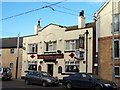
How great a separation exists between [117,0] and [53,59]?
11297mm

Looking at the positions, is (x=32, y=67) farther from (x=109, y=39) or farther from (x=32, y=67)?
(x=109, y=39)

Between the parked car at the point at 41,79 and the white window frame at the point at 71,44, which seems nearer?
the parked car at the point at 41,79

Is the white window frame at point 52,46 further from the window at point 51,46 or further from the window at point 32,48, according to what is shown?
the window at point 32,48

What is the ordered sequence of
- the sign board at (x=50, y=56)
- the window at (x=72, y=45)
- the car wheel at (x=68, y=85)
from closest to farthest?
the car wheel at (x=68, y=85) < the window at (x=72, y=45) < the sign board at (x=50, y=56)

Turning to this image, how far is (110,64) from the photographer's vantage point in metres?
28.9

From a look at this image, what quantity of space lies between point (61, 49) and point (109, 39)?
7425 millimetres

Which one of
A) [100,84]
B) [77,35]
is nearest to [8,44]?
[77,35]

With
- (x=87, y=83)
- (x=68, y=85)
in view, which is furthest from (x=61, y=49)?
(x=87, y=83)

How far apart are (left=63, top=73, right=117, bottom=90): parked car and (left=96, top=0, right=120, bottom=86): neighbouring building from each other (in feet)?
15.2

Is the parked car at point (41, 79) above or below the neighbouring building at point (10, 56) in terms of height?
below

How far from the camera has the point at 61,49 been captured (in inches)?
1361

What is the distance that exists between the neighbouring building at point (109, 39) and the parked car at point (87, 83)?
4.62 m

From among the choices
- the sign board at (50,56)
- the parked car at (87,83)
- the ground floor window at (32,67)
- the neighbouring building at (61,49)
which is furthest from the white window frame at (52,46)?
the parked car at (87,83)

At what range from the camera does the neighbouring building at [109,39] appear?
2845 centimetres
